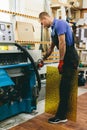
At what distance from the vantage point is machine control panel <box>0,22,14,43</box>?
3088 mm

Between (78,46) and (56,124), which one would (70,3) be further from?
(56,124)

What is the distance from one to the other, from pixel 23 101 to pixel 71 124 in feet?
2.69

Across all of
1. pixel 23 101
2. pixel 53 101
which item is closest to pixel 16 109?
pixel 23 101

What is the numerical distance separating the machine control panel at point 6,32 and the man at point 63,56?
530 mm

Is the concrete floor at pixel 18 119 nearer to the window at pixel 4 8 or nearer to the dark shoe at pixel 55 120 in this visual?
the dark shoe at pixel 55 120

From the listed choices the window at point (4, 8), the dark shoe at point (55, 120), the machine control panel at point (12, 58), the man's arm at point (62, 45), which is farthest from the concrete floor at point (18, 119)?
the window at point (4, 8)

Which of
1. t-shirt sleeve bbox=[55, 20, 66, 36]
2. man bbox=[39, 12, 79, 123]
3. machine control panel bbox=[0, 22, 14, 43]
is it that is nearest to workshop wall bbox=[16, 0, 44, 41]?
machine control panel bbox=[0, 22, 14, 43]

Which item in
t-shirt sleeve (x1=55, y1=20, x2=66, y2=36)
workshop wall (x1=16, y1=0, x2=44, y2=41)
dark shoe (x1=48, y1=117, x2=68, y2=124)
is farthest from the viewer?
workshop wall (x1=16, y1=0, x2=44, y2=41)

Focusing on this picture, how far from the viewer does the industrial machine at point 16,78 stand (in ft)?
A: 9.50

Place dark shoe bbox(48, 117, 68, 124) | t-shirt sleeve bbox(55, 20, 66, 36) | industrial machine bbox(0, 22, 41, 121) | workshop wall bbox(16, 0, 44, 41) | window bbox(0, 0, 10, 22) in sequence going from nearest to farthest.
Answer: t-shirt sleeve bbox(55, 20, 66, 36) → industrial machine bbox(0, 22, 41, 121) → dark shoe bbox(48, 117, 68, 124) → window bbox(0, 0, 10, 22) → workshop wall bbox(16, 0, 44, 41)

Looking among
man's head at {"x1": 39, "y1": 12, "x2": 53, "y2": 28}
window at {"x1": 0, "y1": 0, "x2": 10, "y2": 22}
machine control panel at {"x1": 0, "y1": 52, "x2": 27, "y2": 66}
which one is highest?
window at {"x1": 0, "y1": 0, "x2": 10, "y2": 22}

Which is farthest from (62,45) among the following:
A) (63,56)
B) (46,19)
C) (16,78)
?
(16,78)

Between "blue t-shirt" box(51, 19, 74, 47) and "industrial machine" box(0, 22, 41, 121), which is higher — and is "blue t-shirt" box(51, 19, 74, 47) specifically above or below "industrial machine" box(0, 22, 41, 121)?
above

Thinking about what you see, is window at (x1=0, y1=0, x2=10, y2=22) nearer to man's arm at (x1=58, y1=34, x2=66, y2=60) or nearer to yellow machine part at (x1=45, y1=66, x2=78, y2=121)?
yellow machine part at (x1=45, y1=66, x2=78, y2=121)
